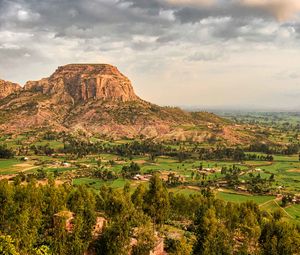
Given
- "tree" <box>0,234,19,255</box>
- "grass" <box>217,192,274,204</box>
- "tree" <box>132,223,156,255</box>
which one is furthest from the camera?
"grass" <box>217,192,274,204</box>

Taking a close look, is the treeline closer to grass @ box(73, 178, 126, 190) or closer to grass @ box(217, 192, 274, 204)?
grass @ box(217, 192, 274, 204)

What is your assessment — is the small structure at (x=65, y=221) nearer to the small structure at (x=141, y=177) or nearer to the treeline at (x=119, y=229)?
the treeline at (x=119, y=229)

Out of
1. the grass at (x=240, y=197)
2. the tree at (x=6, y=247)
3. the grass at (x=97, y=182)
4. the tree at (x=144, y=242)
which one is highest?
the tree at (x=6, y=247)

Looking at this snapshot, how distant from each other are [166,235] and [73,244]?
954 inches

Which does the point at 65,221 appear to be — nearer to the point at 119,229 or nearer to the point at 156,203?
the point at 119,229

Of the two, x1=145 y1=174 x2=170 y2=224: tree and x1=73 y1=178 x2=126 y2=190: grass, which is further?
x1=73 y1=178 x2=126 y2=190: grass

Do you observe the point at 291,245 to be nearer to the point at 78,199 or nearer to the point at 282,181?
the point at 78,199

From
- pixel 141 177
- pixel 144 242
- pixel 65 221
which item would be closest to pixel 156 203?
pixel 144 242

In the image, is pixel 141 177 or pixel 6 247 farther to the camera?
pixel 141 177

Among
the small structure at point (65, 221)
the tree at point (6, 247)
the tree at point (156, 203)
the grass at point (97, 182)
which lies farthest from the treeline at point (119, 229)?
the grass at point (97, 182)

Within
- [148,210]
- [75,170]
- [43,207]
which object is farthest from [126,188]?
[75,170]

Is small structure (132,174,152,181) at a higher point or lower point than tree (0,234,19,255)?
lower

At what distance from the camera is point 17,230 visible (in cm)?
5109

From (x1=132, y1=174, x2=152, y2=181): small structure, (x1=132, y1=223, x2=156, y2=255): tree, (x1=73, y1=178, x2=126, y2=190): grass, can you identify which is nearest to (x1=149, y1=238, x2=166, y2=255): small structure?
(x1=132, y1=223, x2=156, y2=255): tree
